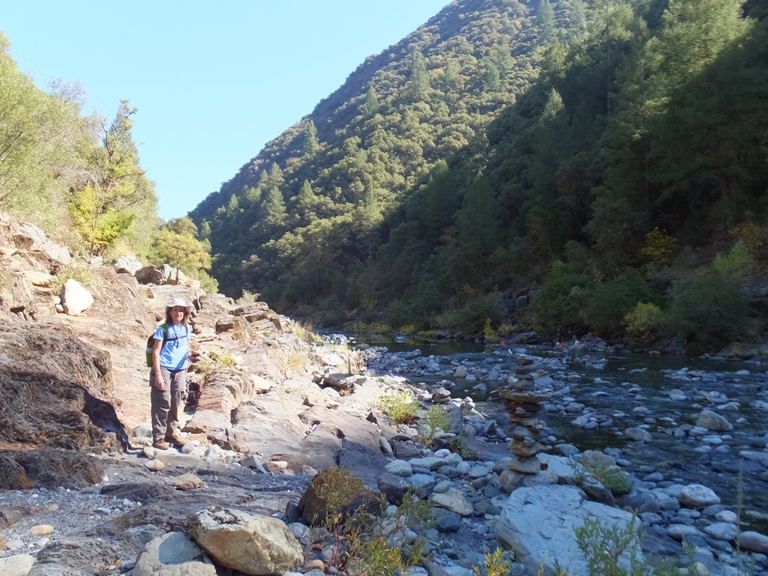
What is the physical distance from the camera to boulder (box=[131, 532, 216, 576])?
2.47 metres

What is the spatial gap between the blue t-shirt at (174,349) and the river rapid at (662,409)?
17.0 ft

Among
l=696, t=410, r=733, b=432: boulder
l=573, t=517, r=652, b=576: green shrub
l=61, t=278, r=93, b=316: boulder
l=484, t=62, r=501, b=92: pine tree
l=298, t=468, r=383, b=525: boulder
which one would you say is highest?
l=484, t=62, r=501, b=92: pine tree

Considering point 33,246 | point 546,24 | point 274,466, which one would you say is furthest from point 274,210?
point 274,466

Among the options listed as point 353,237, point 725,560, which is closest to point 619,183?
point 725,560

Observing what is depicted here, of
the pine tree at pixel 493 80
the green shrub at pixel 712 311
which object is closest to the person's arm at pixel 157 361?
the green shrub at pixel 712 311

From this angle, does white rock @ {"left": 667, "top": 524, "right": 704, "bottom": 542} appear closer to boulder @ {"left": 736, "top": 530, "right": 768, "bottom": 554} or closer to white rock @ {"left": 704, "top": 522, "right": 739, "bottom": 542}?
white rock @ {"left": 704, "top": 522, "right": 739, "bottom": 542}

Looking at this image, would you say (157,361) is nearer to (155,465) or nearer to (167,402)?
(167,402)

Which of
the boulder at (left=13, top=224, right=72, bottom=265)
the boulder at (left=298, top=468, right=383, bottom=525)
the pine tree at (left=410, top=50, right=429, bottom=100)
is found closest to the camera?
the boulder at (left=298, top=468, right=383, bottom=525)

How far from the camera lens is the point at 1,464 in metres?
3.64

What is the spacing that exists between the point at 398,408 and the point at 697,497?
4.84 m

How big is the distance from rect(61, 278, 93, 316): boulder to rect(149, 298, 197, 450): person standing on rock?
3297 mm

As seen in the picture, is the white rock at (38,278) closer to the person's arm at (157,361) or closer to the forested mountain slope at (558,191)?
the person's arm at (157,361)

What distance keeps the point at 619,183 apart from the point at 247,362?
24.3 meters

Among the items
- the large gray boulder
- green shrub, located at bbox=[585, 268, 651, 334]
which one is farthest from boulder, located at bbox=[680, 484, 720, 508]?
green shrub, located at bbox=[585, 268, 651, 334]
